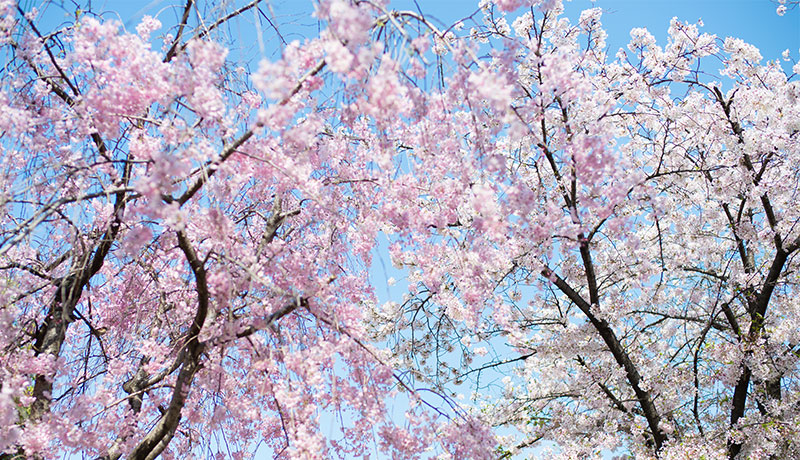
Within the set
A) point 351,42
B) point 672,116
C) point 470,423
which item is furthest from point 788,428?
point 351,42

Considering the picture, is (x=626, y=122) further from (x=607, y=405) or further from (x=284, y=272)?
(x=284, y=272)

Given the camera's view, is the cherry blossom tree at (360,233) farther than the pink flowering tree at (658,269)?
No

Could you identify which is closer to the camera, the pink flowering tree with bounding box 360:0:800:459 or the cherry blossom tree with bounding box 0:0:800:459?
the cherry blossom tree with bounding box 0:0:800:459

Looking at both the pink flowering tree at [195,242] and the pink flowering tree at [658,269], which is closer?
the pink flowering tree at [195,242]

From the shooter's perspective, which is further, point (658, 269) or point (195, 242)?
point (658, 269)

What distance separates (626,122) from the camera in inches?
260

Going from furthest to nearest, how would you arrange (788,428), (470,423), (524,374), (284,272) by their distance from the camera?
(524,374), (788,428), (470,423), (284,272)

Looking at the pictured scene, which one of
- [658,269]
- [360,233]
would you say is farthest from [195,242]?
[658,269]

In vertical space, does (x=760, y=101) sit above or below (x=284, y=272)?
above

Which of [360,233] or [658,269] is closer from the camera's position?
[360,233]

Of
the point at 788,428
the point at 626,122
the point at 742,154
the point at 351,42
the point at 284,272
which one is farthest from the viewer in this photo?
the point at 626,122

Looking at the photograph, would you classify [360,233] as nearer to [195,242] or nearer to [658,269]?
[195,242]

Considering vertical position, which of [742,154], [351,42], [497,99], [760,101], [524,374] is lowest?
[497,99]

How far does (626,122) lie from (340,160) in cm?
361
